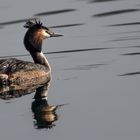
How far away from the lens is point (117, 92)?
16703 mm

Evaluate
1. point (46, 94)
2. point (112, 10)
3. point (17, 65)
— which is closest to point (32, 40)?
point (17, 65)

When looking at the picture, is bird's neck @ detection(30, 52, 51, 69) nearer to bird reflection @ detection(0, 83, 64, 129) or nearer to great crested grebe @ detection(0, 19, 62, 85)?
great crested grebe @ detection(0, 19, 62, 85)

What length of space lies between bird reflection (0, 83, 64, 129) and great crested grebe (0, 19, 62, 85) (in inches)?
14.3

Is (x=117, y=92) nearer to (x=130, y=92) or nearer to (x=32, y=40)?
(x=130, y=92)

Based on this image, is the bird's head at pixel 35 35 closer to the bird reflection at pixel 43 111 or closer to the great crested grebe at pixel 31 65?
the great crested grebe at pixel 31 65

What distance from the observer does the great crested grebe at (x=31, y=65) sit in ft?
61.6

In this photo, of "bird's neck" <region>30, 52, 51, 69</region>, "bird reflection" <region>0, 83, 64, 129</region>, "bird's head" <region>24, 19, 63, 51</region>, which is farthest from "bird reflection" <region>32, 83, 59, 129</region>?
"bird's head" <region>24, 19, 63, 51</region>

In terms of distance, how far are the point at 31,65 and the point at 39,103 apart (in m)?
2.53

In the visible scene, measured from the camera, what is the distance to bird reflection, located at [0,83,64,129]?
1530 cm

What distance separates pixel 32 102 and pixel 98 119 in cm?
222

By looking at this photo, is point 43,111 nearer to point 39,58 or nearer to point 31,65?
point 31,65

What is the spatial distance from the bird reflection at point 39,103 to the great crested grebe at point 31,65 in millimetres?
362

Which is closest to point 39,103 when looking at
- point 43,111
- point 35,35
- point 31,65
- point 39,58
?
point 43,111

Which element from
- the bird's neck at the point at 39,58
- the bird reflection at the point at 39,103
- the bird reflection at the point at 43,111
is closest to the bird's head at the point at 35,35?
the bird's neck at the point at 39,58
